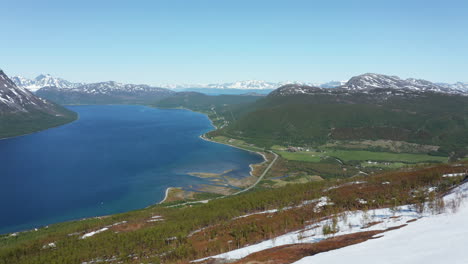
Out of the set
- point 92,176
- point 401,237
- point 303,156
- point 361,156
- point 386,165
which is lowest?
point 386,165

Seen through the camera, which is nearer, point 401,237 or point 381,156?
point 401,237

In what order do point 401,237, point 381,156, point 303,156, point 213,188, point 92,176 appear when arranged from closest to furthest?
point 401,237 < point 213,188 < point 92,176 < point 381,156 < point 303,156

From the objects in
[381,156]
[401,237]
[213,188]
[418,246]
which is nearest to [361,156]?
[381,156]

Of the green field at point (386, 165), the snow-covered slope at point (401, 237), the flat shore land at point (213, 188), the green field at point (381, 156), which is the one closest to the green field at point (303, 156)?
the green field at point (381, 156)

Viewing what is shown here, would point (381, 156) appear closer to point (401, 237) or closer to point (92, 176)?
point (92, 176)

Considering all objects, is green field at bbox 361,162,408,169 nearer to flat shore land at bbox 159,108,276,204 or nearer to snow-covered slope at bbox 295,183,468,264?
flat shore land at bbox 159,108,276,204

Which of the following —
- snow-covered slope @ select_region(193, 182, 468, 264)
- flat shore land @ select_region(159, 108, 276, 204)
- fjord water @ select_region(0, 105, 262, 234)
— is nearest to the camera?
snow-covered slope @ select_region(193, 182, 468, 264)

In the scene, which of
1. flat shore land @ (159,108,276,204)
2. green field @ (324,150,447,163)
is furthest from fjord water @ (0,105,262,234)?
green field @ (324,150,447,163)

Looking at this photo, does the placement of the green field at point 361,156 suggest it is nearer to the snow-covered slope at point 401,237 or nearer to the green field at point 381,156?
the green field at point 381,156
